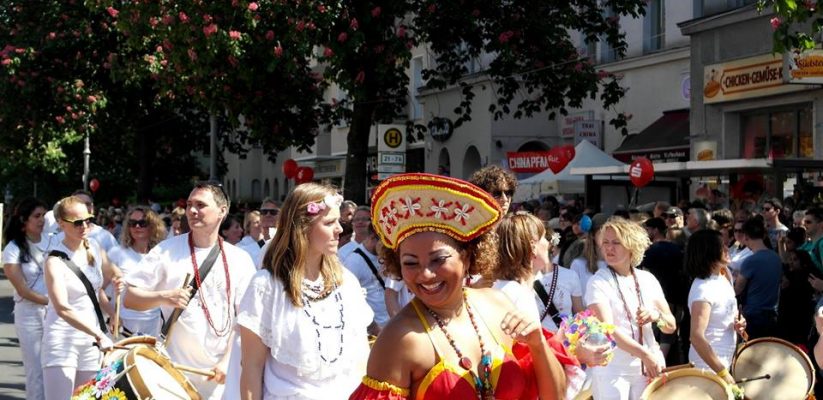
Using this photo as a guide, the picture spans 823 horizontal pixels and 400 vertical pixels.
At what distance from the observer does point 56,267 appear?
7988mm

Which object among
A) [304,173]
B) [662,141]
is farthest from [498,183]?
[304,173]

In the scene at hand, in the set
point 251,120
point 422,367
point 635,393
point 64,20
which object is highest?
point 64,20

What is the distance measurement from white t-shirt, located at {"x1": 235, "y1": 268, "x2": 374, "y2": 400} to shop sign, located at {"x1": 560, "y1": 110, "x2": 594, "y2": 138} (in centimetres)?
2452

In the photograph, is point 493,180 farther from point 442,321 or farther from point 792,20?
point 792,20

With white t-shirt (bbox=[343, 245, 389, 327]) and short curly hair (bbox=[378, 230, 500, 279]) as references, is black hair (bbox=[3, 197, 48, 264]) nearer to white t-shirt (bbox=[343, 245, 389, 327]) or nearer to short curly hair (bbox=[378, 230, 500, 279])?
white t-shirt (bbox=[343, 245, 389, 327])

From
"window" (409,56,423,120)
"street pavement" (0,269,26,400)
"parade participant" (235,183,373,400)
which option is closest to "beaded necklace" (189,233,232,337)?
"parade participant" (235,183,373,400)

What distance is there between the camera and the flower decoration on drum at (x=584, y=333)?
407cm

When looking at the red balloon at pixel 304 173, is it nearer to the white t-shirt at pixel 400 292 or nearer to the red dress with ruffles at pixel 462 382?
the white t-shirt at pixel 400 292

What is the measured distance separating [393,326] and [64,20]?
2745 cm

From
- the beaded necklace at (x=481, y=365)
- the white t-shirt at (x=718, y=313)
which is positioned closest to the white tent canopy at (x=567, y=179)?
the white t-shirt at (x=718, y=313)

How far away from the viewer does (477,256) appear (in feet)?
12.4

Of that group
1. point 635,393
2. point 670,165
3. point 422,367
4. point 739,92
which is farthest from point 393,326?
point 739,92

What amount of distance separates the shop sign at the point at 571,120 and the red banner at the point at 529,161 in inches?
280

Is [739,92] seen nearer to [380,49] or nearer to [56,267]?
[380,49]
